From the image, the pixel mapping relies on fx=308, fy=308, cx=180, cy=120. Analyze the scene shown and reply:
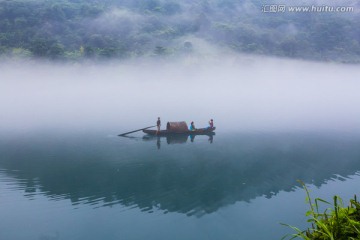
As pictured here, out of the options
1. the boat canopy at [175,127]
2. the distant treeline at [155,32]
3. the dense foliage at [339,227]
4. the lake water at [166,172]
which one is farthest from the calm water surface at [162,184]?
the distant treeline at [155,32]

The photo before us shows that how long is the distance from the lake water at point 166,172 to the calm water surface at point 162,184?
0.31 ft

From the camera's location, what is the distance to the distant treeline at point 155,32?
128500mm

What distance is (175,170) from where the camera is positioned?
98.9ft

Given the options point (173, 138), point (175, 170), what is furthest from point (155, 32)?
point (175, 170)

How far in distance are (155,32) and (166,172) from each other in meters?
140

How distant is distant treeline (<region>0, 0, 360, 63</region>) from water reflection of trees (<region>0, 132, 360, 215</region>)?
97.8 meters

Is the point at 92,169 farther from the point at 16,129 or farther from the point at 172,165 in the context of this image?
the point at 16,129

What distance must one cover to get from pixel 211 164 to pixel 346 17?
197m

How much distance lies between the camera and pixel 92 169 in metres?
30.1

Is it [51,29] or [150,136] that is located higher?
[51,29]

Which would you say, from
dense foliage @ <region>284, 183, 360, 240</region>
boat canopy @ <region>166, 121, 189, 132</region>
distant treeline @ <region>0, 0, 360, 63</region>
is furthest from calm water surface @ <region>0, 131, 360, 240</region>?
distant treeline @ <region>0, 0, 360, 63</region>

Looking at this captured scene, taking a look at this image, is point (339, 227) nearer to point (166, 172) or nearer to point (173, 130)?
point (166, 172)

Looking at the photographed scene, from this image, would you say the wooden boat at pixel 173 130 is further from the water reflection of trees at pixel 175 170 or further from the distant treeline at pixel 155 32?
the distant treeline at pixel 155 32

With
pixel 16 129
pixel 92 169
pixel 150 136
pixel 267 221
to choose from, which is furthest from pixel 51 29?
pixel 267 221
